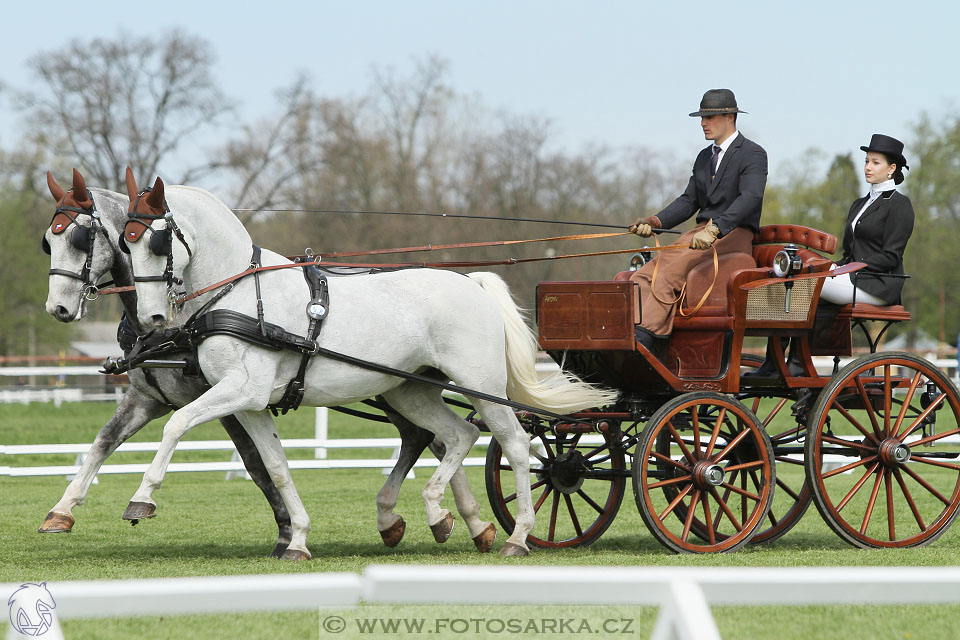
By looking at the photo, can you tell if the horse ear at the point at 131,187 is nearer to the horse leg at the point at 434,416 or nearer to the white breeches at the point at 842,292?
the horse leg at the point at 434,416

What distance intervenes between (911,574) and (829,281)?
4.81 metres

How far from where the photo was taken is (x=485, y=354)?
271 inches

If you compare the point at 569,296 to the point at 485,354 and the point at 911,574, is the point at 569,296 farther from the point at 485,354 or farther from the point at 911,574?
the point at 911,574

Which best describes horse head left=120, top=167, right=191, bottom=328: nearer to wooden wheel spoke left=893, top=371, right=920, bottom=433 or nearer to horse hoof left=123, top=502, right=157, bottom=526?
horse hoof left=123, top=502, right=157, bottom=526

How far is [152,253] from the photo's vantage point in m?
6.11

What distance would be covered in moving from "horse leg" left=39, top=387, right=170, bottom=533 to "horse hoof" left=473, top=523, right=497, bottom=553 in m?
2.07

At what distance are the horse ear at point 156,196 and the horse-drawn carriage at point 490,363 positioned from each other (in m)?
0.01

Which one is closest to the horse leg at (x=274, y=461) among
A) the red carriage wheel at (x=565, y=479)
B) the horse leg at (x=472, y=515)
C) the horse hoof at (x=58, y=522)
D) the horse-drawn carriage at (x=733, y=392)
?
the horse leg at (x=472, y=515)

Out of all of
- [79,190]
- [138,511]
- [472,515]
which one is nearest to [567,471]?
[472,515]

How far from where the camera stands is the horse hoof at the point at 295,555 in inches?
250

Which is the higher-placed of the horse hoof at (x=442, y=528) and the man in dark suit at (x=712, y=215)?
the man in dark suit at (x=712, y=215)

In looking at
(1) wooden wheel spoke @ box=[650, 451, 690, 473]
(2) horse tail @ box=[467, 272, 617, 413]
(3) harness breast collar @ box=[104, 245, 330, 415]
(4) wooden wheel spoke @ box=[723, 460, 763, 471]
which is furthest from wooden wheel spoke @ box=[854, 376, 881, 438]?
(3) harness breast collar @ box=[104, 245, 330, 415]

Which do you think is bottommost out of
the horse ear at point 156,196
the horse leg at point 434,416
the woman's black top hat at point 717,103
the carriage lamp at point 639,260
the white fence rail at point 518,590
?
the horse leg at point 434,416

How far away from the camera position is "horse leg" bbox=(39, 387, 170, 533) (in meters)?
6.46
